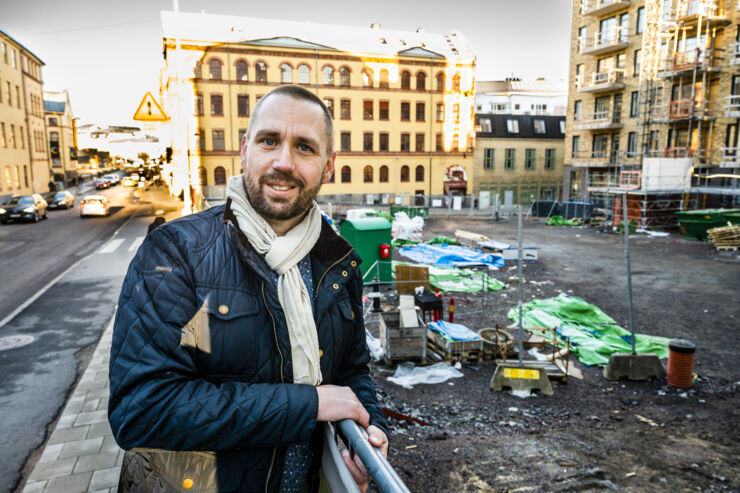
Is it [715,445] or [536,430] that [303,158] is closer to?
[536,430]

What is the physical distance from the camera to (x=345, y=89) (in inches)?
1880

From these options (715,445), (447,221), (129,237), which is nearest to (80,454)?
(715,445)

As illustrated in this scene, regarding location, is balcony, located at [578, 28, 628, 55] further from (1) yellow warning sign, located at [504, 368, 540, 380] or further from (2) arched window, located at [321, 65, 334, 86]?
(1) yellow warning sign, located at [504, 368, 540, 380]

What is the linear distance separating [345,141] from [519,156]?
20450 millimetres

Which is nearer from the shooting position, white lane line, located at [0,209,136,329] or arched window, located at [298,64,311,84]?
white lane line, located at [0,209,136,329]

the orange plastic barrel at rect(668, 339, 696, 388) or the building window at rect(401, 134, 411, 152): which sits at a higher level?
the building window at rect(401, 134, 411, 152)

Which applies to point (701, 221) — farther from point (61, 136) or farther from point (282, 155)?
point (61, 136)

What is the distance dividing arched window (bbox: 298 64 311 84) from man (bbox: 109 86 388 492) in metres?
47.3

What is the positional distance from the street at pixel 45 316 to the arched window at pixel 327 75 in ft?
93.7

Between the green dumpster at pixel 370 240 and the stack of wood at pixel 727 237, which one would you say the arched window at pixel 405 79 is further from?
the green dumpster at pixel 370 240

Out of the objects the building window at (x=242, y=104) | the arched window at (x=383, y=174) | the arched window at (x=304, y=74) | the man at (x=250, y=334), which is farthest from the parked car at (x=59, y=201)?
the man at (x=250, y=334)

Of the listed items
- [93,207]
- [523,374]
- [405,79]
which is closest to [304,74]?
[405,79]

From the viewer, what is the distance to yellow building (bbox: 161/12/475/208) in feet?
143

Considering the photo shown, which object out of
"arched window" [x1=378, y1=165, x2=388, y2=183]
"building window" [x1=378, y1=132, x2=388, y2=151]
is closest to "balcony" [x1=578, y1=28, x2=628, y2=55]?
"building window" [x1=378, y1=132, x2=388, y2=151]
